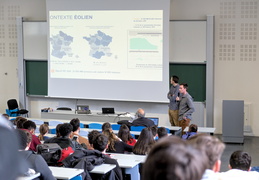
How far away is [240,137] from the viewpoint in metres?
10.1

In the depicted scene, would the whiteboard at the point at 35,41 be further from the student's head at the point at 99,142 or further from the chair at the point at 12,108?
the student's head at the point at 99,142

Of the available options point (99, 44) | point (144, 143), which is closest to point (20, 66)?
point (99, 44)

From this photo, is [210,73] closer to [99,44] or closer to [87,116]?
[99,44]

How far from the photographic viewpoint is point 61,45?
11594mm

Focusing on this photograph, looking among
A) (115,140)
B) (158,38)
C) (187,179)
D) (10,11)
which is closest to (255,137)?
(158,38)

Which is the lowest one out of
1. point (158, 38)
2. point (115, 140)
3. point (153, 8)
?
point (115, 140)

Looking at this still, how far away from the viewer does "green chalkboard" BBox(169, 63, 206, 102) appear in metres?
10.8

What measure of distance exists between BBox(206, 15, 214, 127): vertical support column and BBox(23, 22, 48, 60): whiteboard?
4.43 meters

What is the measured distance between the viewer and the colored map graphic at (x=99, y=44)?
11258 millimetres

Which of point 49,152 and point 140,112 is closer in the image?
point 49,152

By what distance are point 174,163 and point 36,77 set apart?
455 inches

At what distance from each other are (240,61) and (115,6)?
11.2ft

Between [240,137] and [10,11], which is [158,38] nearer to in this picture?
[240,137]

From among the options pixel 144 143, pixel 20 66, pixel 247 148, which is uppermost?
pixel 20 66
